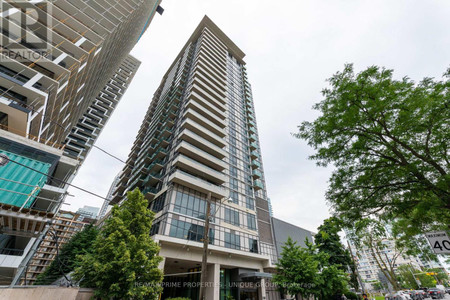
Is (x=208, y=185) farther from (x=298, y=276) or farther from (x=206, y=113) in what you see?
(x=298, y=276)

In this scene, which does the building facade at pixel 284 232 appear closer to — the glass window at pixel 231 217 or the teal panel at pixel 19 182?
the glass window at pixel 231 217

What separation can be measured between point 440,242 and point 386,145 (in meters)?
4.48

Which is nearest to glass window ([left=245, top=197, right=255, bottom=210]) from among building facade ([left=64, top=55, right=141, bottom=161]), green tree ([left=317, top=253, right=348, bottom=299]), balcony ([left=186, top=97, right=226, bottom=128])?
green tree ([left=317, top=253, right=348, bottom=299])

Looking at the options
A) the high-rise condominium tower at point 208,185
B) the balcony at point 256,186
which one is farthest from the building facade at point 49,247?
the balcony at point 256,186

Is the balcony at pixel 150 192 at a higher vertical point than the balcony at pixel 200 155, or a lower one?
lower

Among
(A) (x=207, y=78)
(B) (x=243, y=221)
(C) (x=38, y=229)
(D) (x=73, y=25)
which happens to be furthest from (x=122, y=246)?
(A) (x=207, y=78)

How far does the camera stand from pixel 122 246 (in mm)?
12719

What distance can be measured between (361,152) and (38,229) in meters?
24.4

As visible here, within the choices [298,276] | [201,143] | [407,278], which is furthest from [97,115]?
[407,278]

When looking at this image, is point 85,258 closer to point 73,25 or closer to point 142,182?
point 142,182

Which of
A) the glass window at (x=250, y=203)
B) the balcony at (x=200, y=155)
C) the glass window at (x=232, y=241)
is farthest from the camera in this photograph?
the glass window at (x=250, y=203)

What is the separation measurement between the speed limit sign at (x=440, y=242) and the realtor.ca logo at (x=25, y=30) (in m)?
32.3

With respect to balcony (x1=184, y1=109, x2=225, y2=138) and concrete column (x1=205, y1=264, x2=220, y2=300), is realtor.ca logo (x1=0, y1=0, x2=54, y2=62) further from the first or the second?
concrete column (x1=205, y1=264, x2=220, y2=300)

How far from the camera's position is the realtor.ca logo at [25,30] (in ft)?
58.0
